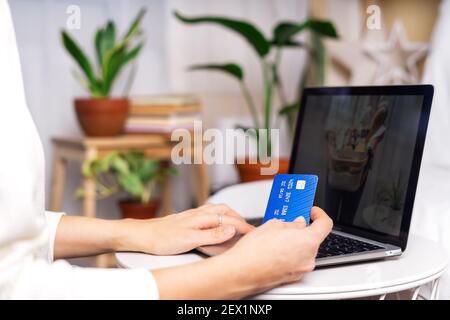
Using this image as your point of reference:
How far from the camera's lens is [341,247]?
693 millimetres

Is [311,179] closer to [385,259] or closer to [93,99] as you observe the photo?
[385,259]

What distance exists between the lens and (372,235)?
0.73 m

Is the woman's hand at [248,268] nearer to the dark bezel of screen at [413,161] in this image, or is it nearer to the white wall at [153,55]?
the dark bezel of screen at [413,161]

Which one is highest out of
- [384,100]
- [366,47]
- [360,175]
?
[366,47]

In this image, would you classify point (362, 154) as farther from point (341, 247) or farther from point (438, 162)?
point (438, 162)

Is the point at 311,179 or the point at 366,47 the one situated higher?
the point at 366,47

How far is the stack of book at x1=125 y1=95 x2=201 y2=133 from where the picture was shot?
1.99 m

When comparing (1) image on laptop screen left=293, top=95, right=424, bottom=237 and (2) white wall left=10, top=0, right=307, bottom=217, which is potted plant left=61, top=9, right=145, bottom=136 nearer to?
(2) white wall left=10, top=0, right=307, bottom=217

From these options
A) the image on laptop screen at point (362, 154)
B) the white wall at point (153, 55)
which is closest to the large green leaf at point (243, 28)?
the white wall at point (153, 55)

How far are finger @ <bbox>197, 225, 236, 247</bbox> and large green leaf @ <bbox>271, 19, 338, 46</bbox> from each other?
1.38 m

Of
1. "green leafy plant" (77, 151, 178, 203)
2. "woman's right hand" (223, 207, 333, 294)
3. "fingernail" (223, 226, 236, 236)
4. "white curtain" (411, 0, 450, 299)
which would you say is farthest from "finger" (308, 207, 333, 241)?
"green leafy plant" (77, 151, 178, 203)

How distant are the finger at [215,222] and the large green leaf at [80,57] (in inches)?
48.8
